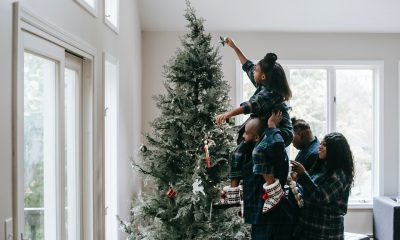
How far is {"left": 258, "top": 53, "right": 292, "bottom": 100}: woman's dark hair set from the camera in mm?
2010

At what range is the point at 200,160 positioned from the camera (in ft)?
9.93

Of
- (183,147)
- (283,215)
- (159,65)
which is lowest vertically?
(283,215)

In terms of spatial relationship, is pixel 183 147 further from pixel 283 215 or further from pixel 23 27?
pixel 23 27

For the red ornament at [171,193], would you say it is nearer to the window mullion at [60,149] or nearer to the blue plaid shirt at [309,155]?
the window mullion at [60,149]

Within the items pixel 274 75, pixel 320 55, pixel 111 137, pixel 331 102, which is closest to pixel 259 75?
pixel 274 75

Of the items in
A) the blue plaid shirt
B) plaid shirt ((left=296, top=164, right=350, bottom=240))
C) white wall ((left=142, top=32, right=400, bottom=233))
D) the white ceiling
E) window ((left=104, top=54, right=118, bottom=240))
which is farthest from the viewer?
white wall ((left=142, top=32, right=400, bottom=233))

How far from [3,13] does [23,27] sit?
19 cm

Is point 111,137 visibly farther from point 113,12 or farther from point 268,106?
point 268,106

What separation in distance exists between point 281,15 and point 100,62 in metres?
2.27

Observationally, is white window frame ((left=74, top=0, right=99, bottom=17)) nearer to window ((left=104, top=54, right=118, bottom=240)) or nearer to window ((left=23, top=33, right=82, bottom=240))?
window ((left=23, top=33, right=82, bottom=240))

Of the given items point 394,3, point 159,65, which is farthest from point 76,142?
point 394,3

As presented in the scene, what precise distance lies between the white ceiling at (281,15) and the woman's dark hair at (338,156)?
264cm

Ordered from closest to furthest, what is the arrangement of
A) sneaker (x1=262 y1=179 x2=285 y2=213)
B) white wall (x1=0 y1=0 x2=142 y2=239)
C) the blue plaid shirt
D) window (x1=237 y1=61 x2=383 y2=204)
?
white wall (x1=0 y1=0 x2=142 y2=239) < sneaker (x1=262 y1=179 x2=285 y2=213) < the blue plaid shirt < window (x1=237 y1=61 x2=383 y2=204)

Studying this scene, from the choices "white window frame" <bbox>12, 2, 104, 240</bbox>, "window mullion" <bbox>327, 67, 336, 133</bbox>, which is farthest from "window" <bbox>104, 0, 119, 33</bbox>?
"window mullion" <bbox>327, 67, 336, 133</bbox>
